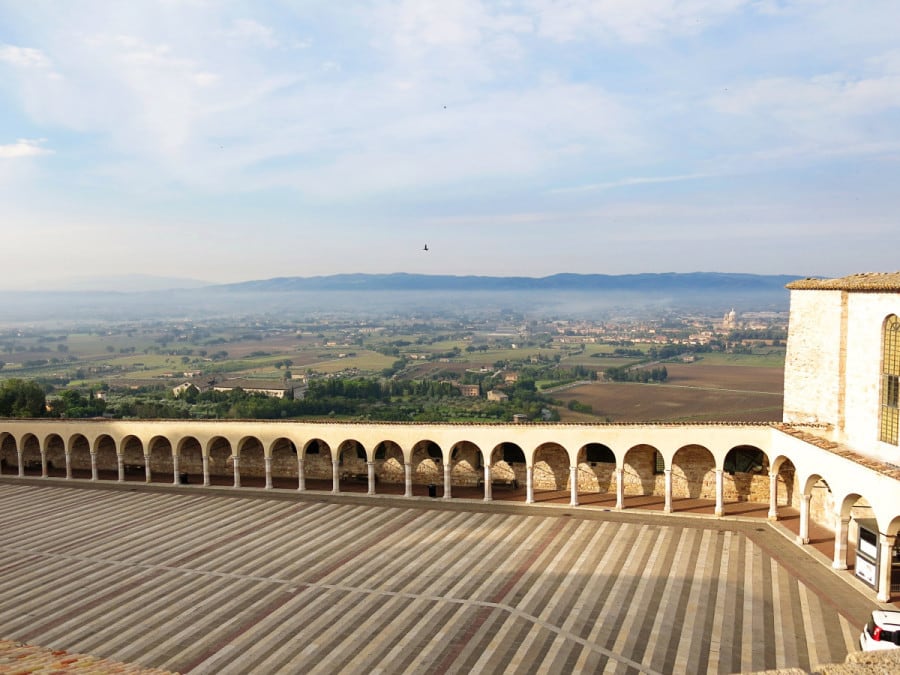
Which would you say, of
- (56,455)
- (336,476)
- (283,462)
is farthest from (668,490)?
(56,455)

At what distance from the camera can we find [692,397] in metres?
73.2

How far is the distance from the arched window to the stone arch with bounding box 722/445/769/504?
5938 mm

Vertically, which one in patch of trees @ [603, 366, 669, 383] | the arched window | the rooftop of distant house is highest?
the rooftop of distant house

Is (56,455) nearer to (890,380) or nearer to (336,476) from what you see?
(336,476)

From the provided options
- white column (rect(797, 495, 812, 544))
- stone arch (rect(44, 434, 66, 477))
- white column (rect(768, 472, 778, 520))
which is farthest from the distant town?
white column (rect(797, 495, 812, 544))

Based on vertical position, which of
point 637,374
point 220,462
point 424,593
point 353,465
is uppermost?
point 353,465

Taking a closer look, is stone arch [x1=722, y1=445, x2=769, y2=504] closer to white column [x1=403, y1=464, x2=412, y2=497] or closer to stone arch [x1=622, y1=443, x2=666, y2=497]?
stone arch [x1=622, y1=443, x2=666, y2=497]

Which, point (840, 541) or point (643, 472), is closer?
point (840, 541)

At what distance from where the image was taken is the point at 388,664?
13.8 meters

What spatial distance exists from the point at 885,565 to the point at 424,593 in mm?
11446

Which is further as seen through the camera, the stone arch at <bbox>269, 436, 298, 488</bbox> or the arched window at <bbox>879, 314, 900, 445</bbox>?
the stone arch at <bbox>269, 436, 298, 488</bbox>

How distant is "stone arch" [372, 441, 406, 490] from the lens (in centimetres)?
2942

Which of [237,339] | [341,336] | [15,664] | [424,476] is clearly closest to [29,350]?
[237,339]

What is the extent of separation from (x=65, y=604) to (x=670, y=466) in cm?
1924
